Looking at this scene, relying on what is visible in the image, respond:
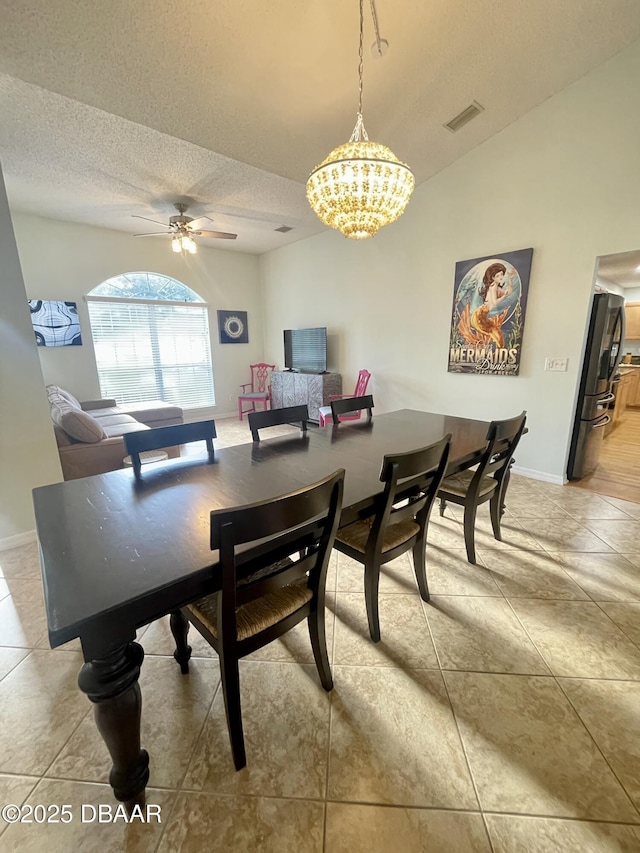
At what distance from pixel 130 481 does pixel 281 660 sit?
1.05 metres

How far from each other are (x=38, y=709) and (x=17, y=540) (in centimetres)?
155

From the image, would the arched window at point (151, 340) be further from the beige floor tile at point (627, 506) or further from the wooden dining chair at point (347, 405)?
the beige floor tile at point (627, 506)

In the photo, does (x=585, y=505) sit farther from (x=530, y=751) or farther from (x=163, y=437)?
(x=163, y=437)

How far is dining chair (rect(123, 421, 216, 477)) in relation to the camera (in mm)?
1686


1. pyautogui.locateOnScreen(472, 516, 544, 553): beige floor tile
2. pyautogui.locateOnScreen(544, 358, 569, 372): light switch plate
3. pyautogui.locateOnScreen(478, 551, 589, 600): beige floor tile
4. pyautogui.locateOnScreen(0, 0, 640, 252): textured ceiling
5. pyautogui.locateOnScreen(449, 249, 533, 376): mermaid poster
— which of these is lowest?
pyautogui.locateOnScreen(478, 551, 589, 600): beige floor tile

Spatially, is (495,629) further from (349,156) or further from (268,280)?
(268,280)

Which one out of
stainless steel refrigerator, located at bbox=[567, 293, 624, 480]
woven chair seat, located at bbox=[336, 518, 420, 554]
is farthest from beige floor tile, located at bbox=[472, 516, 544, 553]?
stainless steel refrigerator, located at bbox=[567, 293, 624, 480]

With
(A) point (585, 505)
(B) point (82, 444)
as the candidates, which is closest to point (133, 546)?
(B) point (82, 444)

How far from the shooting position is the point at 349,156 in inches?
67.7

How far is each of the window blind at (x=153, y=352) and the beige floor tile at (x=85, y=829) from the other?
16.7ft

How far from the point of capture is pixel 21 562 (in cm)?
221

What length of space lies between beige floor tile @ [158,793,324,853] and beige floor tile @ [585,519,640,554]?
7.83ft

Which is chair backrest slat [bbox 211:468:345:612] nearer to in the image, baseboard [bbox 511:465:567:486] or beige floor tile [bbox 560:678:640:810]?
beige floor tile [bbox 560:678:640:810]

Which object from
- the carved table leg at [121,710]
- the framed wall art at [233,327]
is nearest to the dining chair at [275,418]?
the carved table leg at [121,710]
